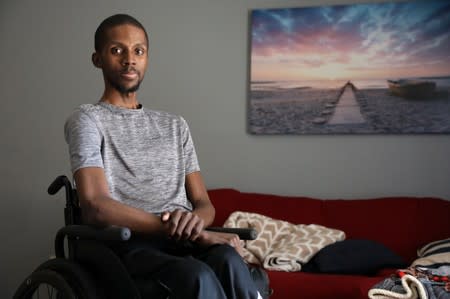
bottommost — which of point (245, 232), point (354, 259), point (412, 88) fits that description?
point (354, 259)

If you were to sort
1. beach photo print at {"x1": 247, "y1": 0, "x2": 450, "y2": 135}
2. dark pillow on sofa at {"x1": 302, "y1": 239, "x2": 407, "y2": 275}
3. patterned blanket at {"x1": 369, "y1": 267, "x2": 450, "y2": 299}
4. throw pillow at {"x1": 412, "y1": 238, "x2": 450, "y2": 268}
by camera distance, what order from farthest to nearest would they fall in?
1. beach photo print at {"x1": 247, "y1": 0, "x2": 450, "y2": 135}
2. dark pillow on sofa at {"x1": 302, "y1": 239, "x2": 407, "y2": 275}
3. throw pillow at {"x1": 412, "y1": 238, "x2": 450, "y2": 268}
4. patterned blanket at {"x1": 369, "y1": 267, "x2": 450, "y2": 299}

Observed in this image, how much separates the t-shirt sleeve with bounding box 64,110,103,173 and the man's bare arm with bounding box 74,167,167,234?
2cm

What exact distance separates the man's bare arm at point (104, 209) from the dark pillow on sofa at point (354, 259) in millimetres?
1210

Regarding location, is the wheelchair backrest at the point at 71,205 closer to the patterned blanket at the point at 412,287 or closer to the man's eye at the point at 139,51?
the man's eye at the point at 139,51

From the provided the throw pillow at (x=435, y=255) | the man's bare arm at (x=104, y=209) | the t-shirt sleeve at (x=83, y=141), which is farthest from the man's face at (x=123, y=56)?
the throw pillow at (x=435, y=255)

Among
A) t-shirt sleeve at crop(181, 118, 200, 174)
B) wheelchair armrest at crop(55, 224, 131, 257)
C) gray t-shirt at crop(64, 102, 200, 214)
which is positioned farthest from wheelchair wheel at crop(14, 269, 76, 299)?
t-shirt sleeve at crop(181, 118, 200, 174)

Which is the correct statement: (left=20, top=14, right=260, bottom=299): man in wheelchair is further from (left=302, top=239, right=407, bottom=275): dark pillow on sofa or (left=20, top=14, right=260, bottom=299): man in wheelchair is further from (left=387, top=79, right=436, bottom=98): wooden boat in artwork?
(left=387, top=79, right=436, bottom=98): wooden boat in artwork

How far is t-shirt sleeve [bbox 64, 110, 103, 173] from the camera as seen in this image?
1.55 m

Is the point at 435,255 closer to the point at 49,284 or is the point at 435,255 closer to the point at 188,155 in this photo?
the point at 188,155

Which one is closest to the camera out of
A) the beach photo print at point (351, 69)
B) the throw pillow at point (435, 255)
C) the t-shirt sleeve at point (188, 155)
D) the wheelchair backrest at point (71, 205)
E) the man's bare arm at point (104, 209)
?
the man's bare arm at point (104, 209)

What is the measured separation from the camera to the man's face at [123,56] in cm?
172

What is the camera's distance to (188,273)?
1.31 metres

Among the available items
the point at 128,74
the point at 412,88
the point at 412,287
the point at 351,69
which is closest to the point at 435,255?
the point at 412,287

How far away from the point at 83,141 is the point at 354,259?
1411mm
